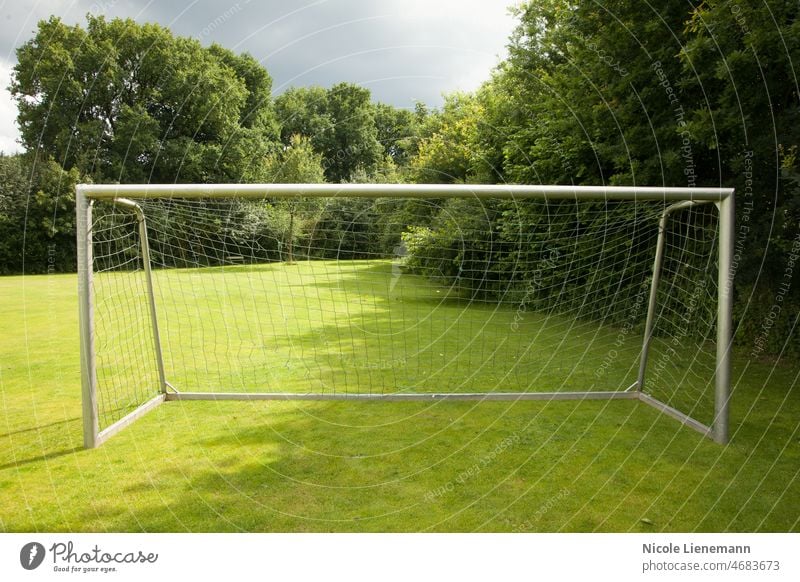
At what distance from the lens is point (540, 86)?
13578 mm

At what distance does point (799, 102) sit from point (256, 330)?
27.3 ft

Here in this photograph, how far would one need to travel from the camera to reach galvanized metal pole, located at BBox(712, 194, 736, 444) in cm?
432

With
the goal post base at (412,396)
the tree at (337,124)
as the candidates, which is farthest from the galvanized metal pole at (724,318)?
the tree at (337,124)

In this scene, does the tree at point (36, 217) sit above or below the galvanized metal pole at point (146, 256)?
above

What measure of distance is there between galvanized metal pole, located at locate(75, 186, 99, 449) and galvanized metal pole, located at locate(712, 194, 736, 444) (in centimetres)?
468

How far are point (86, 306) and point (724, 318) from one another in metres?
4.79

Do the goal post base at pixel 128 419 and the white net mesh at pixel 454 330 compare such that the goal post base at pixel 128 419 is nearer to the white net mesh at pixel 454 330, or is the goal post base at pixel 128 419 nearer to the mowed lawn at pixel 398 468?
the mowed lawn at pixel 398 468

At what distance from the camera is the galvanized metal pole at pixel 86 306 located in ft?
13.4

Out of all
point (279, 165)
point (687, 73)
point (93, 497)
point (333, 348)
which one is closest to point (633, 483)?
point (93, 497)

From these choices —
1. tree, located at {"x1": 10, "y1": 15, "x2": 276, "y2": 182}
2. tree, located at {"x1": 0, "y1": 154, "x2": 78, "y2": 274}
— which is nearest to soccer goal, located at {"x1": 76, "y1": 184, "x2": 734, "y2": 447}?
tree, located at {"x1": 0, "y1": 154, "x2": 78, "y2": 274}

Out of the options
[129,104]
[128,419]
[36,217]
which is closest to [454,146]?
[128,419]

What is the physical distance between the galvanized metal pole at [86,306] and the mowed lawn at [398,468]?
1.23 feet

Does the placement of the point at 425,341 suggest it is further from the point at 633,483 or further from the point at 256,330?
the point at 633,483

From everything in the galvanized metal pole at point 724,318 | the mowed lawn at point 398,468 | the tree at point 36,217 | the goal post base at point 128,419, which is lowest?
the mowed lawn at point 398,468
